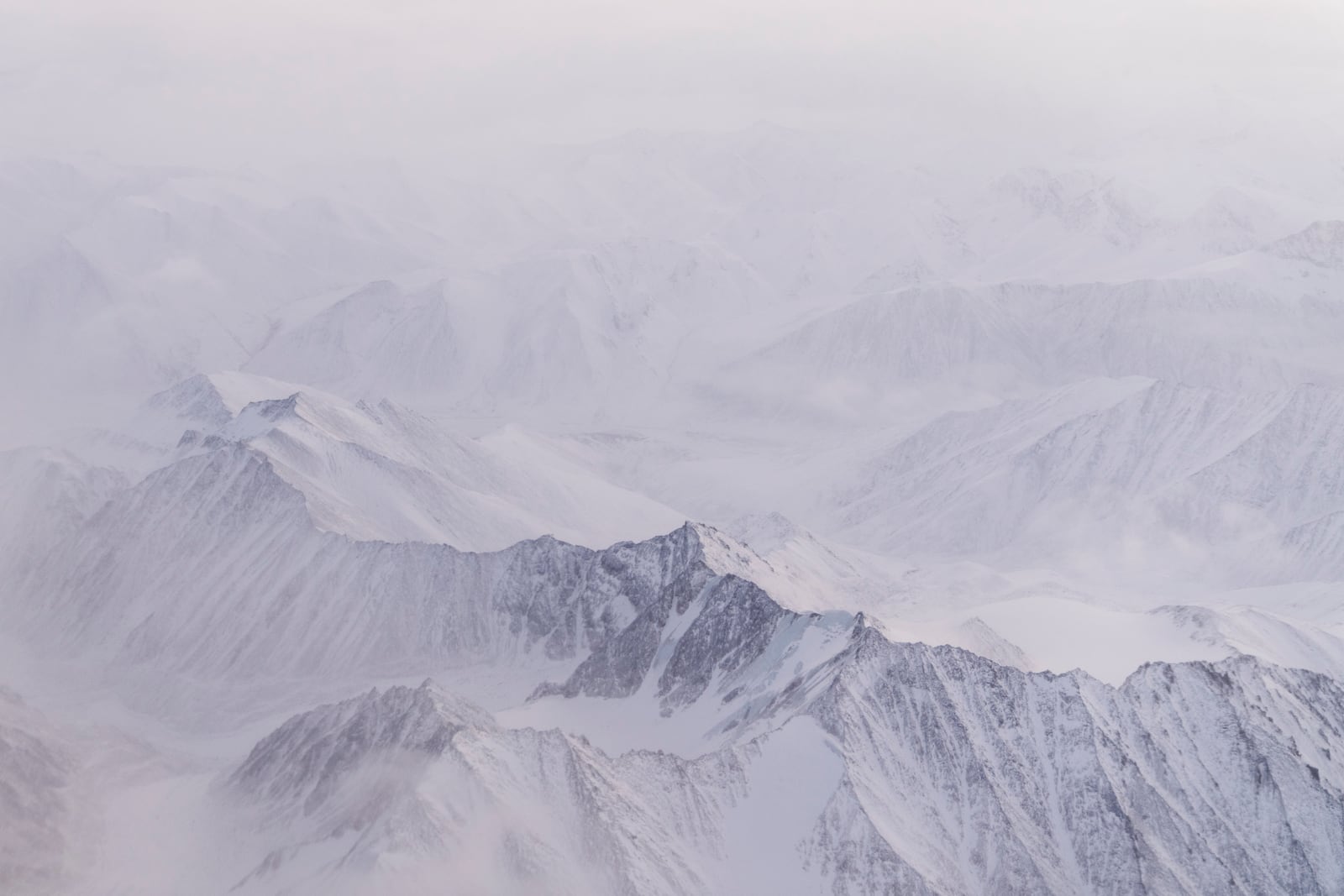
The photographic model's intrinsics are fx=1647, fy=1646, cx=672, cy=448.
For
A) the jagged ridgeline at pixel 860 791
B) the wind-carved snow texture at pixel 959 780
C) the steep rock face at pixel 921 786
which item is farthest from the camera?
the wind-carved snow texture at pixel 959 780

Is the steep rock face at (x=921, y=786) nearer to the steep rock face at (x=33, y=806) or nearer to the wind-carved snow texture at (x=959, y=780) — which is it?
the wind-carved snow texture at (x=959, y=780)

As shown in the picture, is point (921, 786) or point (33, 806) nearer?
point (921, 786)

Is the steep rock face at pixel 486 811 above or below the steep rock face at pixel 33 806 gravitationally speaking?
above

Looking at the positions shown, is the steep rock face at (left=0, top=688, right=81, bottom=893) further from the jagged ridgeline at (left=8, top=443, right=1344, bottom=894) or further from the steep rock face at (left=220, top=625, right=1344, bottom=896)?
the steep rock face at (left=220, top=625, right=1344, bottom=896)

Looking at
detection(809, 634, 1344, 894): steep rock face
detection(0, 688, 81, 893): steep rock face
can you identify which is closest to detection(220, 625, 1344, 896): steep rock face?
detection(809, 634, 1344, 894): steep rock face

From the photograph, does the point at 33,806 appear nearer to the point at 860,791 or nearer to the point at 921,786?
the point at 860,791

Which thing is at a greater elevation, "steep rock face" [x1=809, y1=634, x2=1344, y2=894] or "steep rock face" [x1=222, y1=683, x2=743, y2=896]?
"steep rock face" [x1=222, y1=683, x2=743, y2=896]

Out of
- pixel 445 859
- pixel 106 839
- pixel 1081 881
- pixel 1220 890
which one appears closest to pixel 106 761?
pixel 106 839

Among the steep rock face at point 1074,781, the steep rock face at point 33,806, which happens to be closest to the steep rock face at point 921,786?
the steep rock face at point 1074,781

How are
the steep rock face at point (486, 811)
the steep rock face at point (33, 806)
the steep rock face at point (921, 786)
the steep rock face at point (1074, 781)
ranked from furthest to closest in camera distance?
the steep rock face at point (33, 806), the steep rock face at point (1074, 781), the steep rock face at point (921, 786), the steep rock face at point (486, 811)

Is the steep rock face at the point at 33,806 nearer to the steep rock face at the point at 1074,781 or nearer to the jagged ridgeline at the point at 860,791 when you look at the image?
the jagged ridgeline at the point at 860,791

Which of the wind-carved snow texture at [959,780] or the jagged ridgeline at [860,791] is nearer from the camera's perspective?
the jagged ridgeline at [860,791]

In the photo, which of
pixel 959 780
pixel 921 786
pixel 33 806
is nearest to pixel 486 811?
pixel 921 786
